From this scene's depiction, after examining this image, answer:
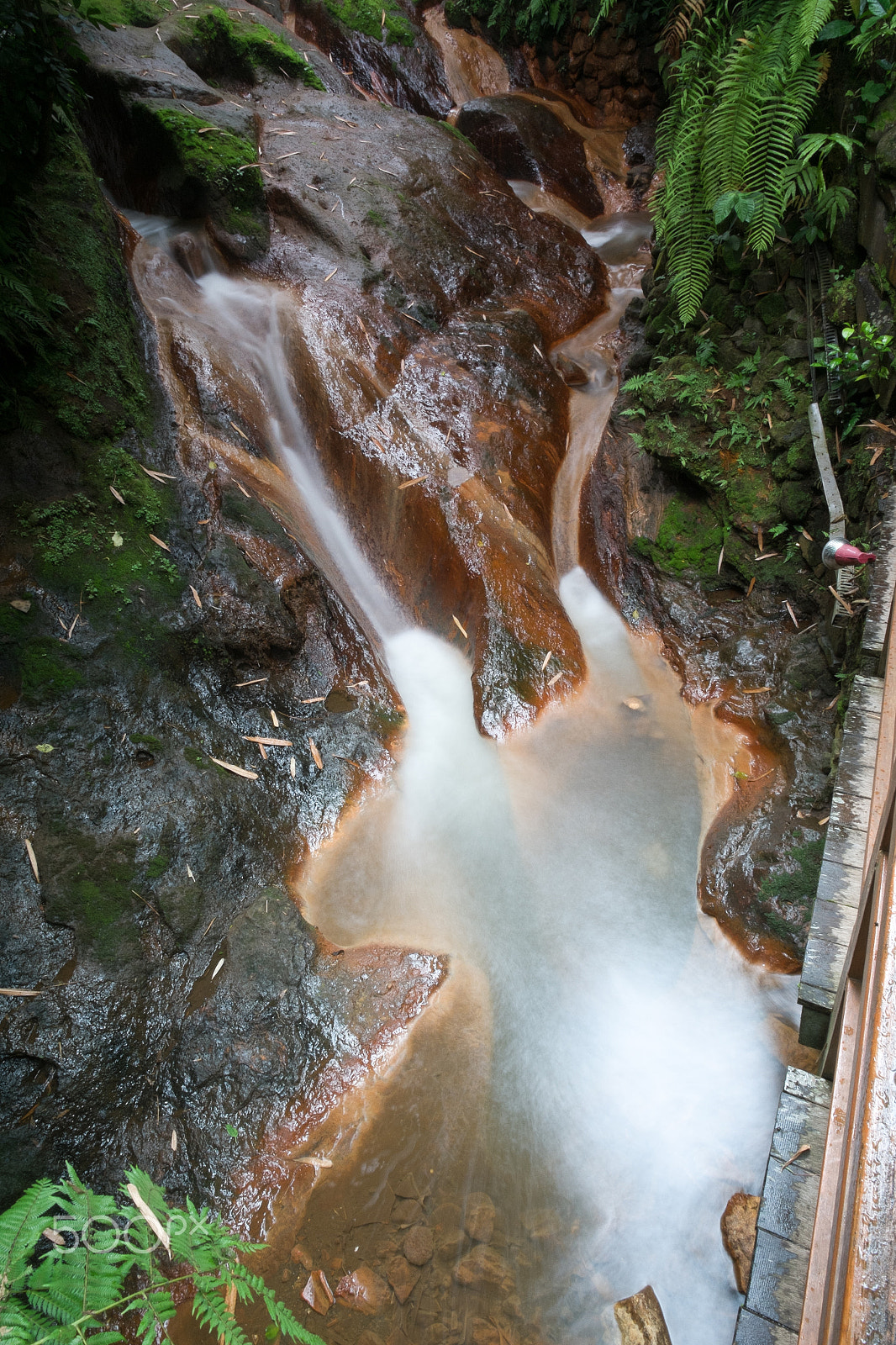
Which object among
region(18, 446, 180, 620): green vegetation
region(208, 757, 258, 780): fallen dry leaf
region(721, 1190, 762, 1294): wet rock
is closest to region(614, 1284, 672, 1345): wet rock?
region(721, 1190, 762, 1294): wet rock

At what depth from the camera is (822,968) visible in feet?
9.23

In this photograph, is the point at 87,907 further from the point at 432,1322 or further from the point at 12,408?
the point at 12,408

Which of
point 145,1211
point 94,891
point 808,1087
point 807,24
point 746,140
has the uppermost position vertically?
point 807,24

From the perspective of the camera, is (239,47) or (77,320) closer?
(77,320)

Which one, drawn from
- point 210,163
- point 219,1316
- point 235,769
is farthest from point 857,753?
point 210,163

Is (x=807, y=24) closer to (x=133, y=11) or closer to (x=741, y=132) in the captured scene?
(x=741, y=132)

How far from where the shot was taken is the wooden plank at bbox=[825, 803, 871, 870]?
10.1ft

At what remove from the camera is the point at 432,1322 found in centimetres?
240

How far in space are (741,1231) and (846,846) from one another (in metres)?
1.56

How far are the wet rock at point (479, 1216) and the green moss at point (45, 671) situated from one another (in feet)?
9.17

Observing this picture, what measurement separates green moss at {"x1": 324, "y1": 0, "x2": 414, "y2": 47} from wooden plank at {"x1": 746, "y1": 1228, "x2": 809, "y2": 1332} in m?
11.3

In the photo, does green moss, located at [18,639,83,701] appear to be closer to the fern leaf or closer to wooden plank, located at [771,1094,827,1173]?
the fern leaf

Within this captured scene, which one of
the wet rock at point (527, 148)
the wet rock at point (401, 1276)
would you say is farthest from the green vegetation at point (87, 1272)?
the wet rock at point (527, 148)

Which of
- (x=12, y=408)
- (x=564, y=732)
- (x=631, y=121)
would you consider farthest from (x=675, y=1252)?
(x=631, y=121)
